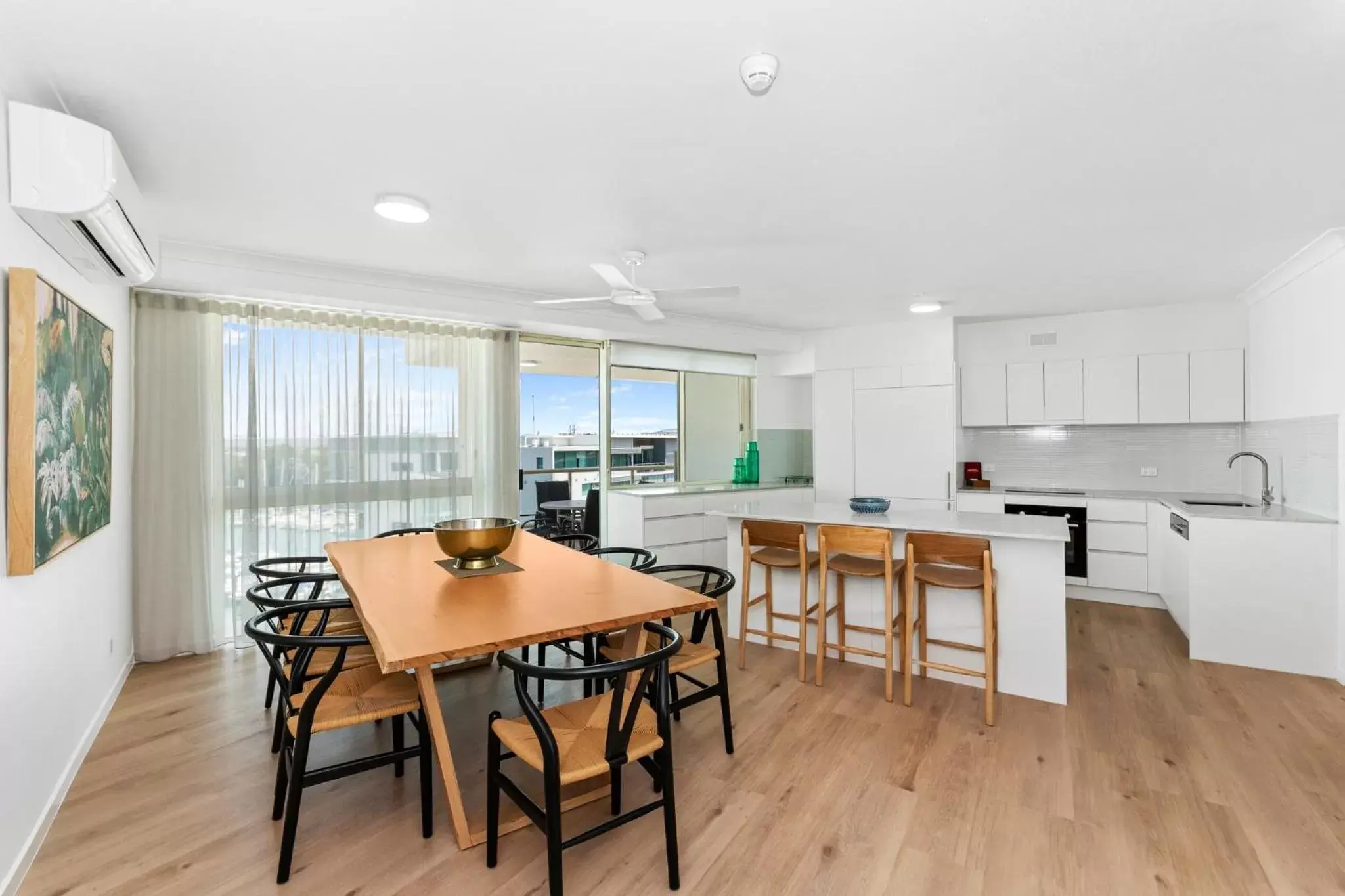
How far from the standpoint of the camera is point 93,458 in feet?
9.04

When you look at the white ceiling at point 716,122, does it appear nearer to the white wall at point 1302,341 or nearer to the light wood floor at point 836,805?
the white wall at point 1302,341

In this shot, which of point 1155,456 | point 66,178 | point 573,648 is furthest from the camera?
point 1155,456

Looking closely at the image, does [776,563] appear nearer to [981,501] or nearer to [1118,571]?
[981,501]

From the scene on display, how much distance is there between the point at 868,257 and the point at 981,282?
3.56ft

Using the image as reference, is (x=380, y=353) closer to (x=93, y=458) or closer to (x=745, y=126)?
(x=93, y=458)

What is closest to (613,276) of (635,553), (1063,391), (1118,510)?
(635,553)

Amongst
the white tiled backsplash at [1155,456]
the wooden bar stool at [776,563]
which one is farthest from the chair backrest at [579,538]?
the white tiled backsplash at [1155,456]

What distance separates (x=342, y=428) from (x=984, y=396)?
16.9ft

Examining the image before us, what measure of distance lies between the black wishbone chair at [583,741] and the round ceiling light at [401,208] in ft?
6.54

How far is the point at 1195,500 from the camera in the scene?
16.1 ft

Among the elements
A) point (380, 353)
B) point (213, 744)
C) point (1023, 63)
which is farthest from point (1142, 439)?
point (213, 744)

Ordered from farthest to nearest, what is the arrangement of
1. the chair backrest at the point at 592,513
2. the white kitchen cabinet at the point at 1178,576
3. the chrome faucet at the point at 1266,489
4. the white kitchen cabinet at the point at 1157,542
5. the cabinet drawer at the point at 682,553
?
the chair backrest at the point at 592,513 < the cabinet drawer at the point at 682,553 < the white kitchen cabinet at the point at 1157,542 < the chrome faucet at the point at 1266,489 < the white kitchen cabinet at the point at 1178,576

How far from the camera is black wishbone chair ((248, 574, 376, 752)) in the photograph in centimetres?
230

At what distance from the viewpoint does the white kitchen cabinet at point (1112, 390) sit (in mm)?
5152
